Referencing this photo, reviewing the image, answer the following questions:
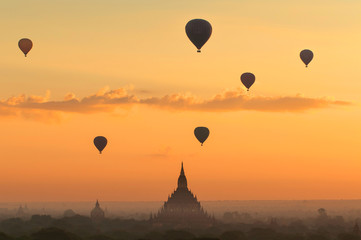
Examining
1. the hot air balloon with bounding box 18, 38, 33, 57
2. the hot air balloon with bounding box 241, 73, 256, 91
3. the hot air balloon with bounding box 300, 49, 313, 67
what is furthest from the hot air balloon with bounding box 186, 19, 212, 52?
the hot air balloon with bounding box 18, 38, 33, 57

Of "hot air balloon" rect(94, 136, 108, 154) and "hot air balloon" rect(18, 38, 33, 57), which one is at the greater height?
"hot air balloon" rect(18, 38, 33, 57)

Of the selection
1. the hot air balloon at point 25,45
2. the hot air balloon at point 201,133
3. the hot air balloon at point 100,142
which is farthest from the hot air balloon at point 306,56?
the hot air balloon at point 100,142

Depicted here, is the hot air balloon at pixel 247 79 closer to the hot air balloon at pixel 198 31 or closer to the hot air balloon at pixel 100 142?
the hot air balloon at pixel 198 31

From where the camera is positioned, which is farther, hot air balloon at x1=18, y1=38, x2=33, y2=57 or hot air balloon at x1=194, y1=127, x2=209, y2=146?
hot air balloon at x1=194, y1=127, x2=209, y2=146

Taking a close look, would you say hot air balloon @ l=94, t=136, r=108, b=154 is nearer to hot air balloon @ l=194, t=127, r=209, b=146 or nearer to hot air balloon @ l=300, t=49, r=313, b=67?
hot air balloon @ l=194, t=127, r=209, b=146

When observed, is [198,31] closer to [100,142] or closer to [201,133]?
[201,133]

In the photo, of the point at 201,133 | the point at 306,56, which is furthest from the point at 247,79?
the point at 201,133
